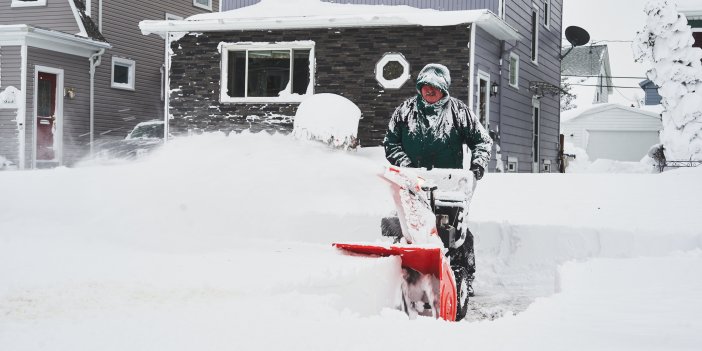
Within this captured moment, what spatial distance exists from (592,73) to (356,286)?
5125 cm

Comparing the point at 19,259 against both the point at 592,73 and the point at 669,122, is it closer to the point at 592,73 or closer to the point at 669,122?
the point at 669,122

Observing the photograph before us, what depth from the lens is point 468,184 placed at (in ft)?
16.1

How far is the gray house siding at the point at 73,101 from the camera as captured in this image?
2059 centimetres

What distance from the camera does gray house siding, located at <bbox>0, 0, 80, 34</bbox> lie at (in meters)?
22.1

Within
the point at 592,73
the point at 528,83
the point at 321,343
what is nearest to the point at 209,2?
the point at 528,83

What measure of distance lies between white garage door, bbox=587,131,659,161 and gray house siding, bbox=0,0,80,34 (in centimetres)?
→ 2747

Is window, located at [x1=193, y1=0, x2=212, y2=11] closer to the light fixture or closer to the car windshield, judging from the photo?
the car windshield

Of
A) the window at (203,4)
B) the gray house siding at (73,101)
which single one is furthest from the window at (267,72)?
the window at (203,4)

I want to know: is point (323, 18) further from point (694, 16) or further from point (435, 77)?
point (694, 16)

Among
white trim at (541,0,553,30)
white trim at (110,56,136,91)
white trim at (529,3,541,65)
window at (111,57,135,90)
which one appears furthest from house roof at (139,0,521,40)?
window at (111,57,135,90)

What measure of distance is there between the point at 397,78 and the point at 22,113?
1118 cm

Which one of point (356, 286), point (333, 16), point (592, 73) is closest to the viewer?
point (356, 286)

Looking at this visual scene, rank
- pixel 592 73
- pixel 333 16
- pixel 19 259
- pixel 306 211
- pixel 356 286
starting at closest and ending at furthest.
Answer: pixel 356 286, pixel 19 259, pixel 306 211, pixel 333 16, pixel 592 73

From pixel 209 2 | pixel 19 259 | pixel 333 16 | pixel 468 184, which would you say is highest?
pixel 209 2
